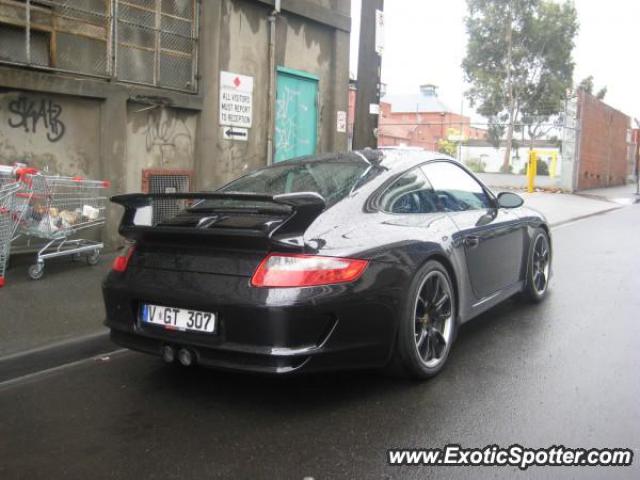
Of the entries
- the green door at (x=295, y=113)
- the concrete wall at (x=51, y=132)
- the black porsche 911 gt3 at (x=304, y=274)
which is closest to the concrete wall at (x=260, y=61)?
the green door at (x=295, y=113)

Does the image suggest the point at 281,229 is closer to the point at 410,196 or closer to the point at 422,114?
the point at 410,196

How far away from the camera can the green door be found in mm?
10078

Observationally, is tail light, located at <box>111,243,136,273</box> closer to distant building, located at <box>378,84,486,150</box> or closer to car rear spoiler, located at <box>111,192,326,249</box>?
car rear spoiler, located at <box>111,192,326,249</box>

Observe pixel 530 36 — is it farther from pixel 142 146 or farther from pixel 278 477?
pixel 278 477

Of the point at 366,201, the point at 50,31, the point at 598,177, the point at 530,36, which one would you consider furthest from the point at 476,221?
the point at 530,36

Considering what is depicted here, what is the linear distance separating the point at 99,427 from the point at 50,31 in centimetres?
550

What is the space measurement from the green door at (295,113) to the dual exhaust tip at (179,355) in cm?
683

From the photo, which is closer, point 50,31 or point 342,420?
point 342,420

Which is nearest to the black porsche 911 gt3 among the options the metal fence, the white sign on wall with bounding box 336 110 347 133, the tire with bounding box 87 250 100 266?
the tire with bounding box 87 250 100 266

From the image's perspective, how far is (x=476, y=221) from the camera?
471 centimetres

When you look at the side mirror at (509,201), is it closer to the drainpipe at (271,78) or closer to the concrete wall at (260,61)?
the concrete wall at (260,61)

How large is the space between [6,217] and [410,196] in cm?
397

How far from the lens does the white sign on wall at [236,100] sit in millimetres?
8984

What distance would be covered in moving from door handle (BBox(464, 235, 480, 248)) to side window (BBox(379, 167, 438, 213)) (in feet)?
1.00
